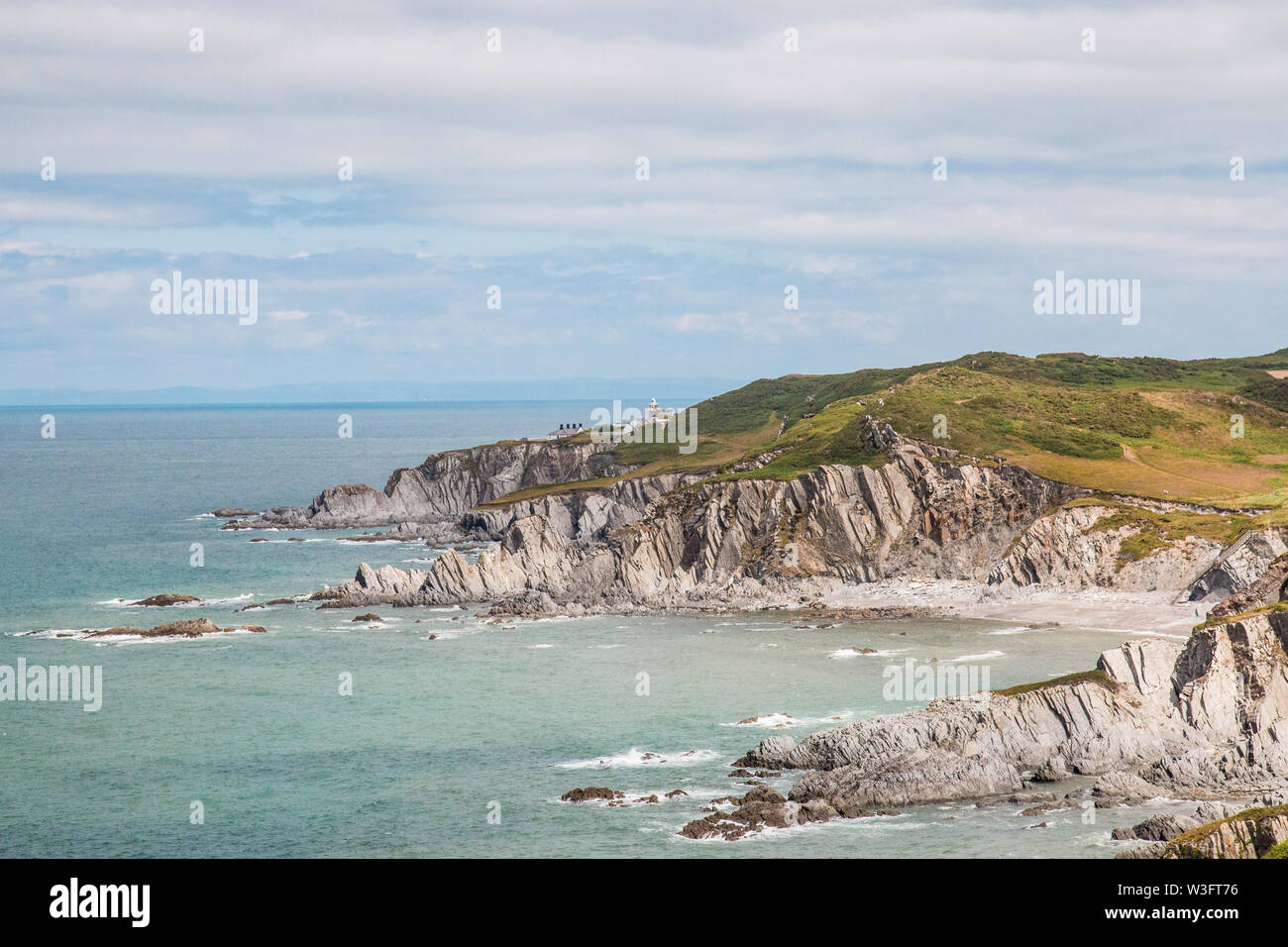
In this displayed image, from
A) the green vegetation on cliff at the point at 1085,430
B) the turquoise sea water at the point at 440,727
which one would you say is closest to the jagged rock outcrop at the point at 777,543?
the green vegetation on cliff at the point at 1085,430

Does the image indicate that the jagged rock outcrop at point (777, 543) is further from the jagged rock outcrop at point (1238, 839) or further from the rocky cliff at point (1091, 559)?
the jagged rock outcrop at point (1238, 839)

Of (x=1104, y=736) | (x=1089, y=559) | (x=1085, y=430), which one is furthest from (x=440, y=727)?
(x=1085, y=430)

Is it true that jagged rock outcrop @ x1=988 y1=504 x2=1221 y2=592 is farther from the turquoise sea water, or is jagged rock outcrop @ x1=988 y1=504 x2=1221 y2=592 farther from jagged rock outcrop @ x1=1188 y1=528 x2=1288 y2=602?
the turquoise sea water

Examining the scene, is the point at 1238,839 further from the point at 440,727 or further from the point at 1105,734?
the point at 440,727

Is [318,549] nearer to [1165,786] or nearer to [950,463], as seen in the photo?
[950,463]
